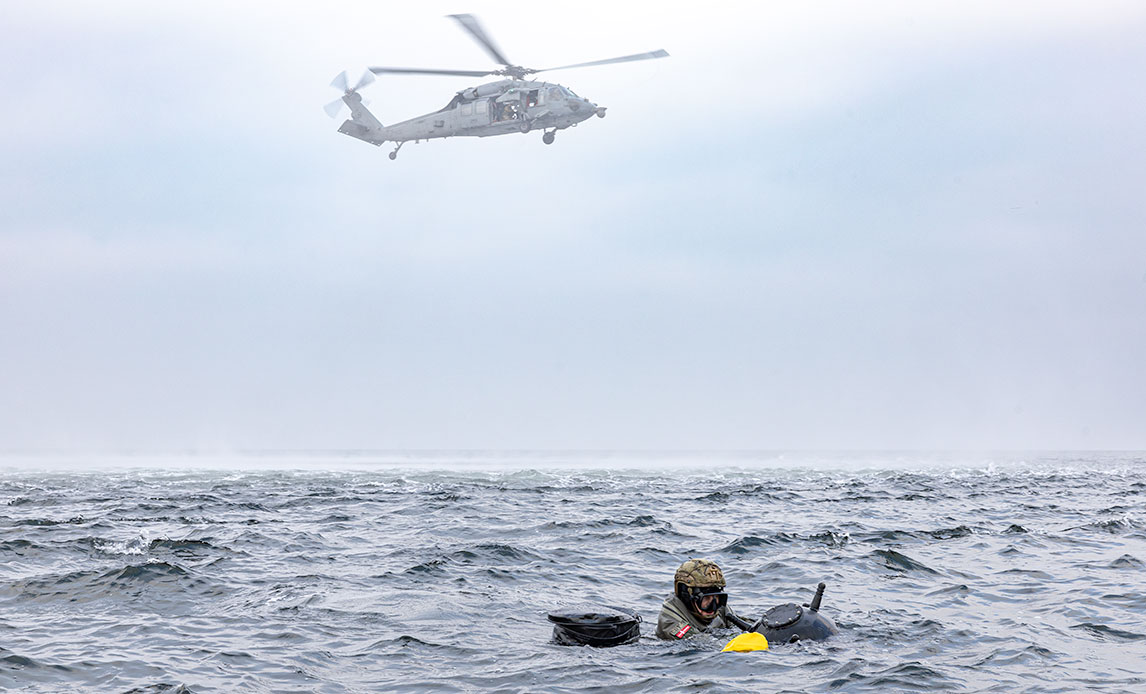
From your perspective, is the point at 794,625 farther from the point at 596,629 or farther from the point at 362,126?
the point at 362,126

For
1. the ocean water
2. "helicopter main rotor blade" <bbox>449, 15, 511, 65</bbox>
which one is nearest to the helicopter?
"helicopter main rotor blade" <bbox>449, 15, 511, 65</bbox>

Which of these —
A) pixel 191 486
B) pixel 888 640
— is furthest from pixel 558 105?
pixel 888 640

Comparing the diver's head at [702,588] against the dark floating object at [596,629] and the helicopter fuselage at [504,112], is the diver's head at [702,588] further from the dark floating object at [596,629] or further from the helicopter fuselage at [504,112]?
the helicopter fuselage at [504,112]

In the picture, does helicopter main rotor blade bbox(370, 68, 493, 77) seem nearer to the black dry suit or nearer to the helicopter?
the helicopter

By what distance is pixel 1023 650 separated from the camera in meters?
10.8

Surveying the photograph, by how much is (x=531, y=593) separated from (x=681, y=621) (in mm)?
4458

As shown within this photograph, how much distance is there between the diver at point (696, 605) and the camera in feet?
35.0

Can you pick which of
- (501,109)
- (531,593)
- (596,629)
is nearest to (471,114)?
(501,109)

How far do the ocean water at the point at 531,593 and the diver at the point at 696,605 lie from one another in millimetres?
229

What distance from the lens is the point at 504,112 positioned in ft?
128

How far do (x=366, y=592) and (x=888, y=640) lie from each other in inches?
295

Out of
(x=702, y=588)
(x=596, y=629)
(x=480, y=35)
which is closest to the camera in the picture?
(x=596, y=629)

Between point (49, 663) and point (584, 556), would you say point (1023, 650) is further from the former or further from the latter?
A: point (49, 663)

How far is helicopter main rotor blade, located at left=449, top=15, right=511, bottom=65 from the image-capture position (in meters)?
34.3
